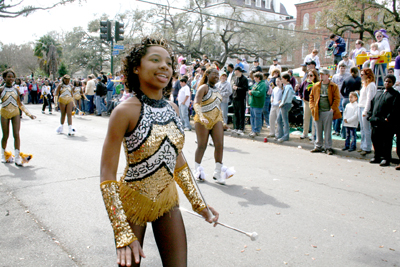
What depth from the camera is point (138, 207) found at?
6.91ft

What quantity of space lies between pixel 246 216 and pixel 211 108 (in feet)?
7.27

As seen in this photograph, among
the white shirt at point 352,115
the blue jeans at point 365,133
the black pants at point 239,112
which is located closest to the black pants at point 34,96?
the black pants at point 239,112

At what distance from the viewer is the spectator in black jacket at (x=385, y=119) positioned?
7641 millimetres

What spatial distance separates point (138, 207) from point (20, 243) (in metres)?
2.41

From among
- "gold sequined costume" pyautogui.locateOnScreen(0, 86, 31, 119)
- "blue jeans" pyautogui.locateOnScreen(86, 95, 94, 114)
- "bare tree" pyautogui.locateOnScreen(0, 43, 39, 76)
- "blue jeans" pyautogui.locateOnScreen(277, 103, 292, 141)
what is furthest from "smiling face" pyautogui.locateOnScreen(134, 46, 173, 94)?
"bare tree" pyautogui.locateOnScreen(0, 43, 39, 76)

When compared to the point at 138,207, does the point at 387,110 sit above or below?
above

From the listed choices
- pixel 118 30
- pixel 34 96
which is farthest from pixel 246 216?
pixel 34 96

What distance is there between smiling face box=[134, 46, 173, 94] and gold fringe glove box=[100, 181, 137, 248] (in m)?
0.65

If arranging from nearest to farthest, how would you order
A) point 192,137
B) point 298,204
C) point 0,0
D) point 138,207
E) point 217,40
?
1. point 138,207
2. point 298,204
3. point 0,0
4. point 192,137
5. point 217,40

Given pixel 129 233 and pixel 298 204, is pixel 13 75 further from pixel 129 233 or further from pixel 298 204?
pixel 129 233

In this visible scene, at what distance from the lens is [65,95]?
1136 centimetres

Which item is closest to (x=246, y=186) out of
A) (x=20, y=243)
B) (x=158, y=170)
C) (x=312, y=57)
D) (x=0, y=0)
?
(x=20, y=243)

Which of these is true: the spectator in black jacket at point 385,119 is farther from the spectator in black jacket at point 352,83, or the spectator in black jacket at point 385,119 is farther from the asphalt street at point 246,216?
the spectator in black jacket at point 352,83

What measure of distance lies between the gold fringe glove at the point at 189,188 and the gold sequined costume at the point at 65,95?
9975 mm
